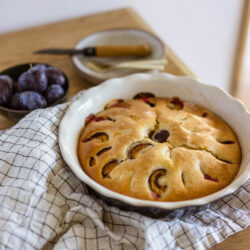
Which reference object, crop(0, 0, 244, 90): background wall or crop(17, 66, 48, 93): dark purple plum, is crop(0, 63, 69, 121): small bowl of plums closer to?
crop(17, 66, 48, 93): dark purple plum

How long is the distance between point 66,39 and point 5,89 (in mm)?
515

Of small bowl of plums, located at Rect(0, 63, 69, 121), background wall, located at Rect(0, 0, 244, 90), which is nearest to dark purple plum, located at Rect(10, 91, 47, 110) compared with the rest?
small bowl of plums, located at Rect(0, 63, 69, 121)

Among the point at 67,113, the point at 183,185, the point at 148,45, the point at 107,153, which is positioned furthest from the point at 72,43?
the point at 183,185

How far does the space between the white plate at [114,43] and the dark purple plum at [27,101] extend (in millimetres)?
245

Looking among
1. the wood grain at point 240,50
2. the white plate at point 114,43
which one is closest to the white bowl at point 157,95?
the white plate at point 114,43

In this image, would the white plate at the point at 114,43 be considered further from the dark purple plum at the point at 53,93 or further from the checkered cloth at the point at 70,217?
the checkered cloth at the point at 70,217

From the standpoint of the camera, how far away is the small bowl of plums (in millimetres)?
901

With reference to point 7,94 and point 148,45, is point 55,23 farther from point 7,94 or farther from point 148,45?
point 7,94

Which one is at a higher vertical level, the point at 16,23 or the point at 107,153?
the point at 16,23

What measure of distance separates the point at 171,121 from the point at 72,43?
66cm

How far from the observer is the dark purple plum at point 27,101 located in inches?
35.4

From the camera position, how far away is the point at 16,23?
1387 mm

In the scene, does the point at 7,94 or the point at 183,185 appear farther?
the point at 7,94

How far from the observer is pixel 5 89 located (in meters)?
0.91
